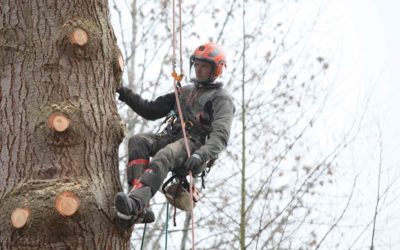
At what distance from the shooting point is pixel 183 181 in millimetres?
4738

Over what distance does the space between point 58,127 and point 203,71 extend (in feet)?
5.60

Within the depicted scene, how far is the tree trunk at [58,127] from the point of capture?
3502mm

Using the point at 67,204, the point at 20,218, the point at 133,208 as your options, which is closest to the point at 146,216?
the point at 133,208

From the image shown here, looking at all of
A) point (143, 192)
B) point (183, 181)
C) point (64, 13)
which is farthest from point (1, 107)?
point (183, 181)

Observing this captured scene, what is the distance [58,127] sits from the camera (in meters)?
3.66

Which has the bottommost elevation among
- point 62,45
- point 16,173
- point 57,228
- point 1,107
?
point 57,228

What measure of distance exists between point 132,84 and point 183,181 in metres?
6.71

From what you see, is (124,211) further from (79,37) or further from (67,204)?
(79,37)

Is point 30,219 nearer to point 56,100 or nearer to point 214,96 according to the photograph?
point 56,100

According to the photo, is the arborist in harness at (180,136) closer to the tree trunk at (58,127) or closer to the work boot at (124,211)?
the work boot at (124,211)

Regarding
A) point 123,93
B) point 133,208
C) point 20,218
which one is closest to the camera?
point 20,218

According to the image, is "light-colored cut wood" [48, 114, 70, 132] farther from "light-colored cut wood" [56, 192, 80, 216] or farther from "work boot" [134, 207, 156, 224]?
"work boot" [134, 207, 156, 224]

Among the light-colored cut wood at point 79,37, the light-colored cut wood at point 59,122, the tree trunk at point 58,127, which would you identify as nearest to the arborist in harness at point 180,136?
the tree trunk at point 58,127

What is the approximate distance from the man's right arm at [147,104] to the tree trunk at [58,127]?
3.72ft
